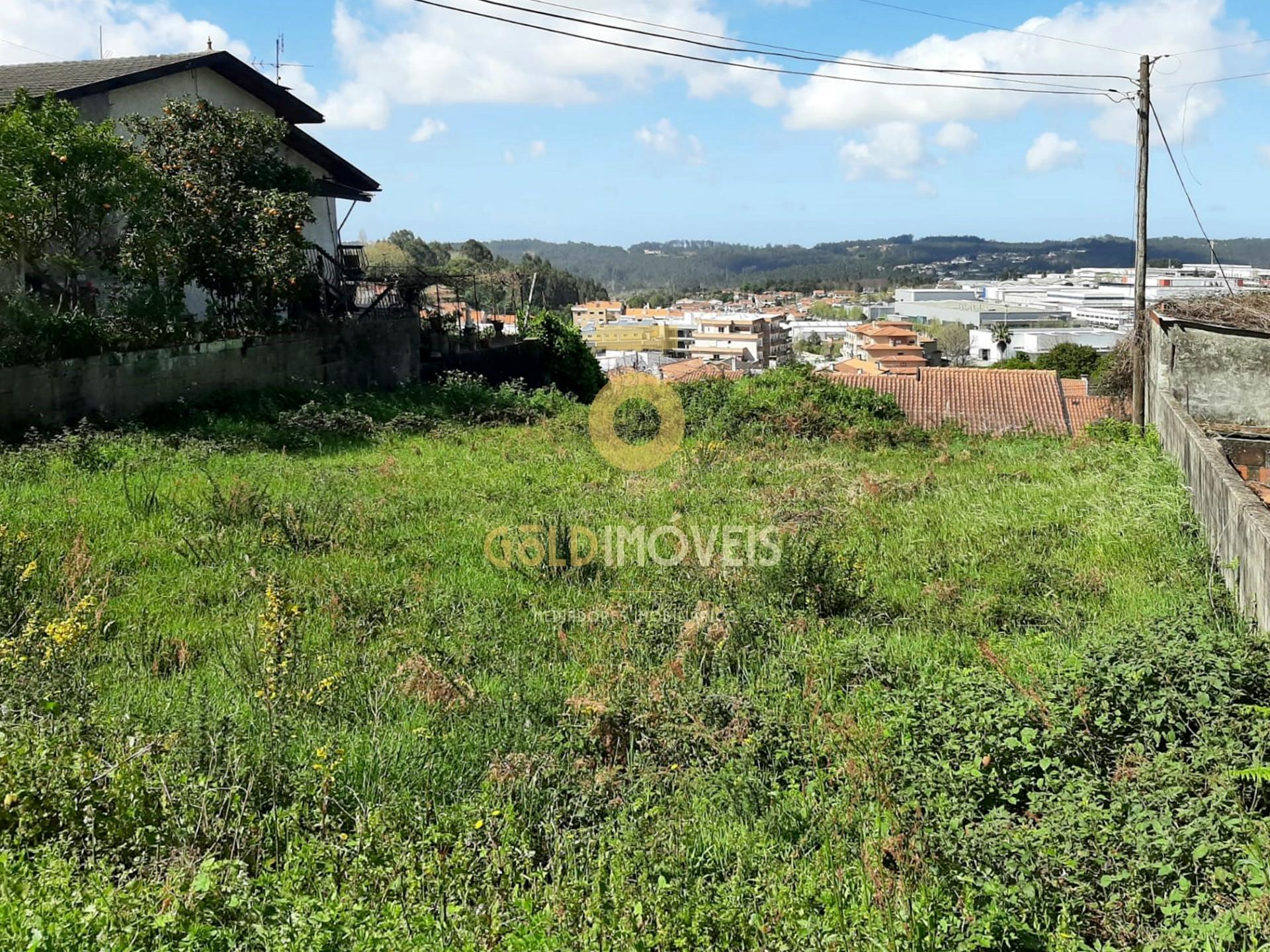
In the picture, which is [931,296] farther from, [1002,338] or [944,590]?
[944,590]

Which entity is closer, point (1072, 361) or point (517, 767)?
point (517, 767)

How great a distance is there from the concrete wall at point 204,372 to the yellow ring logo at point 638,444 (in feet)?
13.4

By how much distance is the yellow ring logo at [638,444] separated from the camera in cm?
1286

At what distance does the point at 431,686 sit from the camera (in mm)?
4867

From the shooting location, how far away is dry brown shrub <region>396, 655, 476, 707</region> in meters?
4.78

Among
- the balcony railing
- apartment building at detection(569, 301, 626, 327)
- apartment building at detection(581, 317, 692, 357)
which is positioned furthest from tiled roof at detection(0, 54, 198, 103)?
apartment building at detection(569, 301, 626, 327)

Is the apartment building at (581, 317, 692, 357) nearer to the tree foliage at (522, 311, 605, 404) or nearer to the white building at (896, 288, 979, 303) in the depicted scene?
the tree foliage at (522, 311, 605, 404)

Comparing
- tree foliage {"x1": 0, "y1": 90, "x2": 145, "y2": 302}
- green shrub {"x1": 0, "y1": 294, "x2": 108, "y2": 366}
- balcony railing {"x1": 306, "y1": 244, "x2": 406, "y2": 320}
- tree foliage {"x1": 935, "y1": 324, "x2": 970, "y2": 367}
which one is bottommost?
tree foliage {"x1": 935, "y1": 324, "x2": 970, "y2": 367}

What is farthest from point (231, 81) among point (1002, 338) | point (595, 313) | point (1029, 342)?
point (595, 313)

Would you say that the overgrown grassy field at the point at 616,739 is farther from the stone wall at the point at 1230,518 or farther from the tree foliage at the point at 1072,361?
the tree foliage at the point at 1072,361

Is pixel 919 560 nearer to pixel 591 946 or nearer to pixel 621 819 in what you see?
pixel 621 819

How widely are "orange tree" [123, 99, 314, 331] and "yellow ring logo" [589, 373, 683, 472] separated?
4914mm

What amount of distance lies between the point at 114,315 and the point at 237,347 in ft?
6.14

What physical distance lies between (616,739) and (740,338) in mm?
94076
